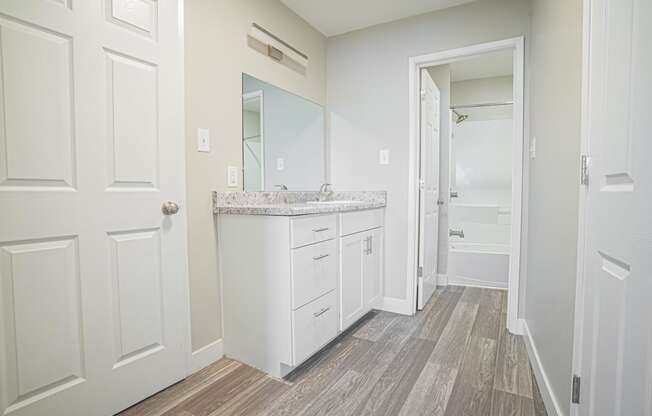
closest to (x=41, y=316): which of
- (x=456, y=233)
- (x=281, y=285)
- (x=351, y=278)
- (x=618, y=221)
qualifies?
(x=281, y=285)

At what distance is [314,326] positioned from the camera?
1.79 meters

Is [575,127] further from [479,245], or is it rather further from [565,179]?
[479,245]

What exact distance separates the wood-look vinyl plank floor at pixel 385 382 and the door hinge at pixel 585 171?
105 centimetres

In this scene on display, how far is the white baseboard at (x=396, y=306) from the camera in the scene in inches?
101

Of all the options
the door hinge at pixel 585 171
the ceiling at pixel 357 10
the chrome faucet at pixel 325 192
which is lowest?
the chrome faucet at pixel 325 192

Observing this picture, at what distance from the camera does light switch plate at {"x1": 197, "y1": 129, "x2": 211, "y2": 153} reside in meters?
1.76

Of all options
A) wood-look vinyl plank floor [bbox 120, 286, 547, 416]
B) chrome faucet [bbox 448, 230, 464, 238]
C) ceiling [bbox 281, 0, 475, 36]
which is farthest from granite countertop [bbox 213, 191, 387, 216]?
chrome faucet [bbox 448, 230, 464, 238]

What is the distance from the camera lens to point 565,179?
4.25 ft

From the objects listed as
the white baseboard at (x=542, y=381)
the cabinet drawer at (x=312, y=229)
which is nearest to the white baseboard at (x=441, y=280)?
the white baseboard at (x=542, y=381)

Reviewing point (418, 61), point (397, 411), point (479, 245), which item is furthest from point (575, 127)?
point (479, 245)

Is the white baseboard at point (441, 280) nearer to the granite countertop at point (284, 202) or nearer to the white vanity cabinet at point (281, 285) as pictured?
the granite countertop at point (284, 202)

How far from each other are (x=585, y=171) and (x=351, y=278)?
1.44 m

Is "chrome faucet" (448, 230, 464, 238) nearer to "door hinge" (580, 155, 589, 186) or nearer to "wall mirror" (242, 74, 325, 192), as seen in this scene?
"wall mirror" (242, 74, 325, 192)

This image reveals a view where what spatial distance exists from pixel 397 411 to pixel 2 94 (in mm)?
1929
